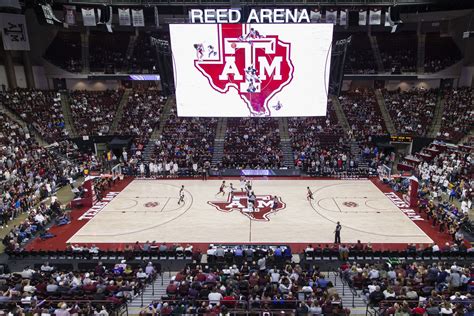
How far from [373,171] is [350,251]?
18.5 m

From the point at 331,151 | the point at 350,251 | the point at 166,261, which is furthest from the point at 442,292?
the point at 331,151

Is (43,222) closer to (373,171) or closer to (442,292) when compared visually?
(442,292)

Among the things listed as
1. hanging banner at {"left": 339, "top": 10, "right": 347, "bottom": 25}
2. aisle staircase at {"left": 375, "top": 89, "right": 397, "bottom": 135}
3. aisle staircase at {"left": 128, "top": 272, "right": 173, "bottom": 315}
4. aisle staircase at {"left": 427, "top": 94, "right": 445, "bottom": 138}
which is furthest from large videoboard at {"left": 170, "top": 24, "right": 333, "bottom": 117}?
aisle staircase at {"left": 128, "top": 272, "right": 173, "bottom": 315}

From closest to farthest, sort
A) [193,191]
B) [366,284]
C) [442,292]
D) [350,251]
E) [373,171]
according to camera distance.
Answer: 1. [442,292]
2. [366,284]
3. [350,251]
4. [193,191]
5. [373,171]

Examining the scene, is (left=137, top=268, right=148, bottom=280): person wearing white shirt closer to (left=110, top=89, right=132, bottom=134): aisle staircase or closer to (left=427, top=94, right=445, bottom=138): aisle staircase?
(left=110, top=89, right=132, bottom=134): aisle staircase

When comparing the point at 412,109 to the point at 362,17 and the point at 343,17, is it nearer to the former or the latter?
the point at 362,17

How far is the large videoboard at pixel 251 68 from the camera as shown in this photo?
31.6 meters

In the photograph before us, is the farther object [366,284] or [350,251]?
[350,251]

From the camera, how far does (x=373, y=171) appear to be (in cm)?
3625

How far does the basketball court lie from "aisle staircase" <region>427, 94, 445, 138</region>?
44.6 ft

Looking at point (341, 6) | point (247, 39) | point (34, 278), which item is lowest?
point (34, 278)

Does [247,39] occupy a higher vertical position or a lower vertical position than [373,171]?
higher

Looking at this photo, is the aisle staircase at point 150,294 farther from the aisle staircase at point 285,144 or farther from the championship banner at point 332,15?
the championship banner at point 332,15

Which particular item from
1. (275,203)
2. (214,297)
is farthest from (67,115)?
(214,297)
